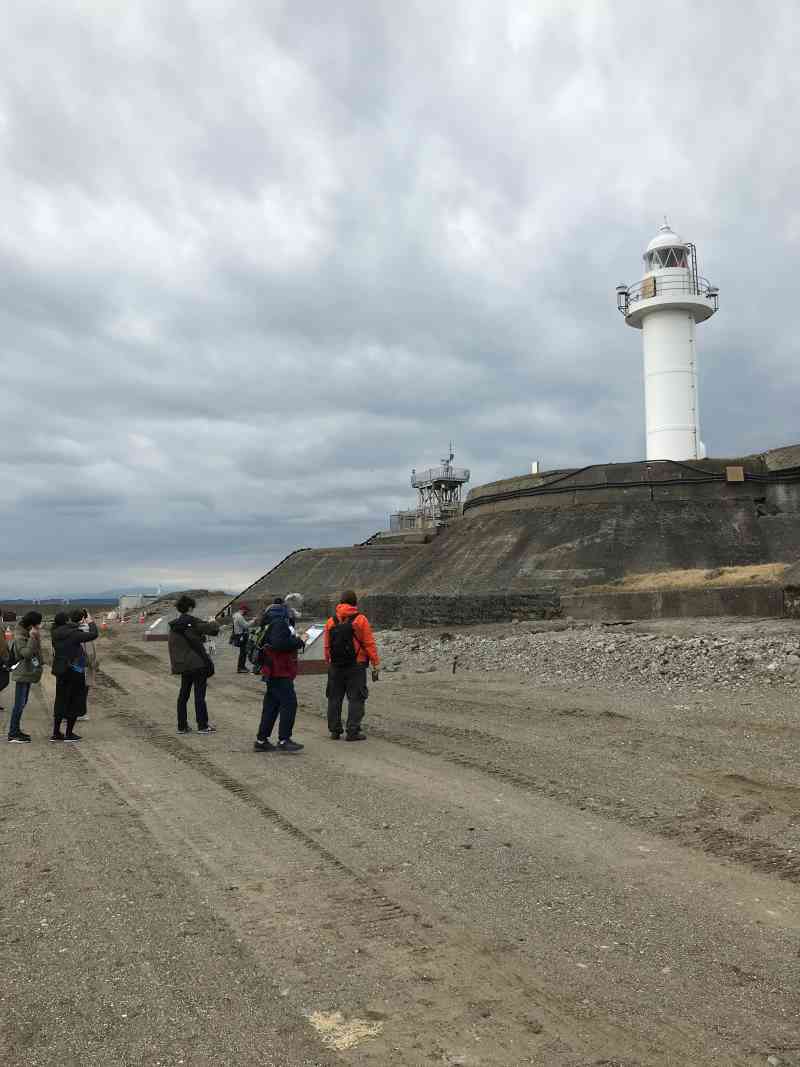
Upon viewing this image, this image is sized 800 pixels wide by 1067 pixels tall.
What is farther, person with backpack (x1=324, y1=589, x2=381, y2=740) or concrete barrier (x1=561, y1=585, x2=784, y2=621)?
concrete barrier (x1=561, y1=585, x2=784, y2=621)

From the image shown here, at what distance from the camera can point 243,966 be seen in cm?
373

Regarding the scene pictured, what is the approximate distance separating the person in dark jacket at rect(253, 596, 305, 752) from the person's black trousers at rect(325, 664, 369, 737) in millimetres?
692

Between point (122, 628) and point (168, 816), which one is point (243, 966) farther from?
point (122, 628)

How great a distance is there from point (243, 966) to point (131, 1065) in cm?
82

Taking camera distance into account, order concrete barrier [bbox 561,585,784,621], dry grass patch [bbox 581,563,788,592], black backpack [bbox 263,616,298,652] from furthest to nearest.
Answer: dry grass patch [bbox 581,563,788,592]
concrete barrier [bbox 561,585,784,621]
black backpack [bbox 263,616,298,652]

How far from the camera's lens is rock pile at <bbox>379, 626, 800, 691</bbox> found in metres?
13.3

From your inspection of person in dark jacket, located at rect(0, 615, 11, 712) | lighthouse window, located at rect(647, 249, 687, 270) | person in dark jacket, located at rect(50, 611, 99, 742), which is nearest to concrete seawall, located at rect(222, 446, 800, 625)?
lighthouse window, located at rect(647, 249, 687, 270)

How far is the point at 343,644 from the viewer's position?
31.9 feet

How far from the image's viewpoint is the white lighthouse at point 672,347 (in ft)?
119

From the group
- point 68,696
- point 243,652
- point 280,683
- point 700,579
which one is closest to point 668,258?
point 700,579

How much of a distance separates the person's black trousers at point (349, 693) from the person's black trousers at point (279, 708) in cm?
67

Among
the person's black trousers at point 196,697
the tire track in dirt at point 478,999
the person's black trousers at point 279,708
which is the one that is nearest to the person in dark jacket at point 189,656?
the person's black trousers at point 196,697

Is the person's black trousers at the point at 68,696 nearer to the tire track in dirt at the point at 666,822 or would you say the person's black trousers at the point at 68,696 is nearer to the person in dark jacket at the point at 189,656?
the person in dark jacket at the point at 189,656

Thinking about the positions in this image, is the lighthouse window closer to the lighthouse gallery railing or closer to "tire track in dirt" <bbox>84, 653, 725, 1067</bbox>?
the lighthouse gallery railing
